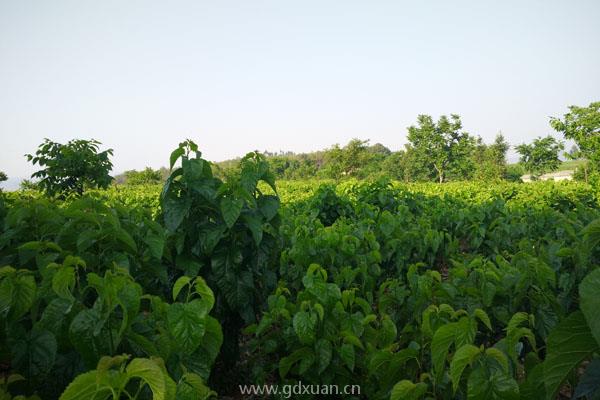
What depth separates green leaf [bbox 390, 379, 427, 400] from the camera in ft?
4.82

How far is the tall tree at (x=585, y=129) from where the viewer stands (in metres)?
33.0

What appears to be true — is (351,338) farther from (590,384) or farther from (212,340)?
(590,384)

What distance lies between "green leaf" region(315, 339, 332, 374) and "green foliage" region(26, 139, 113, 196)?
23.2ft

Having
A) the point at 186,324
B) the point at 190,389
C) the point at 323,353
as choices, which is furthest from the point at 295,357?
the point at 190,389

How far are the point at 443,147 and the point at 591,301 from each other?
62529 millimetres

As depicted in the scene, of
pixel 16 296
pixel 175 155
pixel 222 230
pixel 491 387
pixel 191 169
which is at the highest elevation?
pixel 175 155

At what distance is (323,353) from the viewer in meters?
2.41

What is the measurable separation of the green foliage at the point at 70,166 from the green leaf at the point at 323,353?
7.06m

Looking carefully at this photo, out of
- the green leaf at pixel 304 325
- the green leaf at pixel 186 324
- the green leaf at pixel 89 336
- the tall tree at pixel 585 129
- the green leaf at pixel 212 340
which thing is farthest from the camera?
the tall tree at pixel 585 129

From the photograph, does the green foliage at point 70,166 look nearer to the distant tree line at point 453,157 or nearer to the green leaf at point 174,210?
the green leaf at point 174,210

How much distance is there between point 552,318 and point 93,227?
114 inches

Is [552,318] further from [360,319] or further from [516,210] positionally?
[516,210]

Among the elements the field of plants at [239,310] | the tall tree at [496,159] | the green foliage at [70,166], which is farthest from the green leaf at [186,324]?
the tall tree at [496,159]

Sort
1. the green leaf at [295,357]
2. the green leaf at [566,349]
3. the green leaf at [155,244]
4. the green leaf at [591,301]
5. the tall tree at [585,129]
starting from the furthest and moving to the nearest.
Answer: the tall tree at [585,129] < the green leaf at [295,357] < the green leaf at [155,244] < the green leaf at [566,349] < the green leaf at [591,301]
